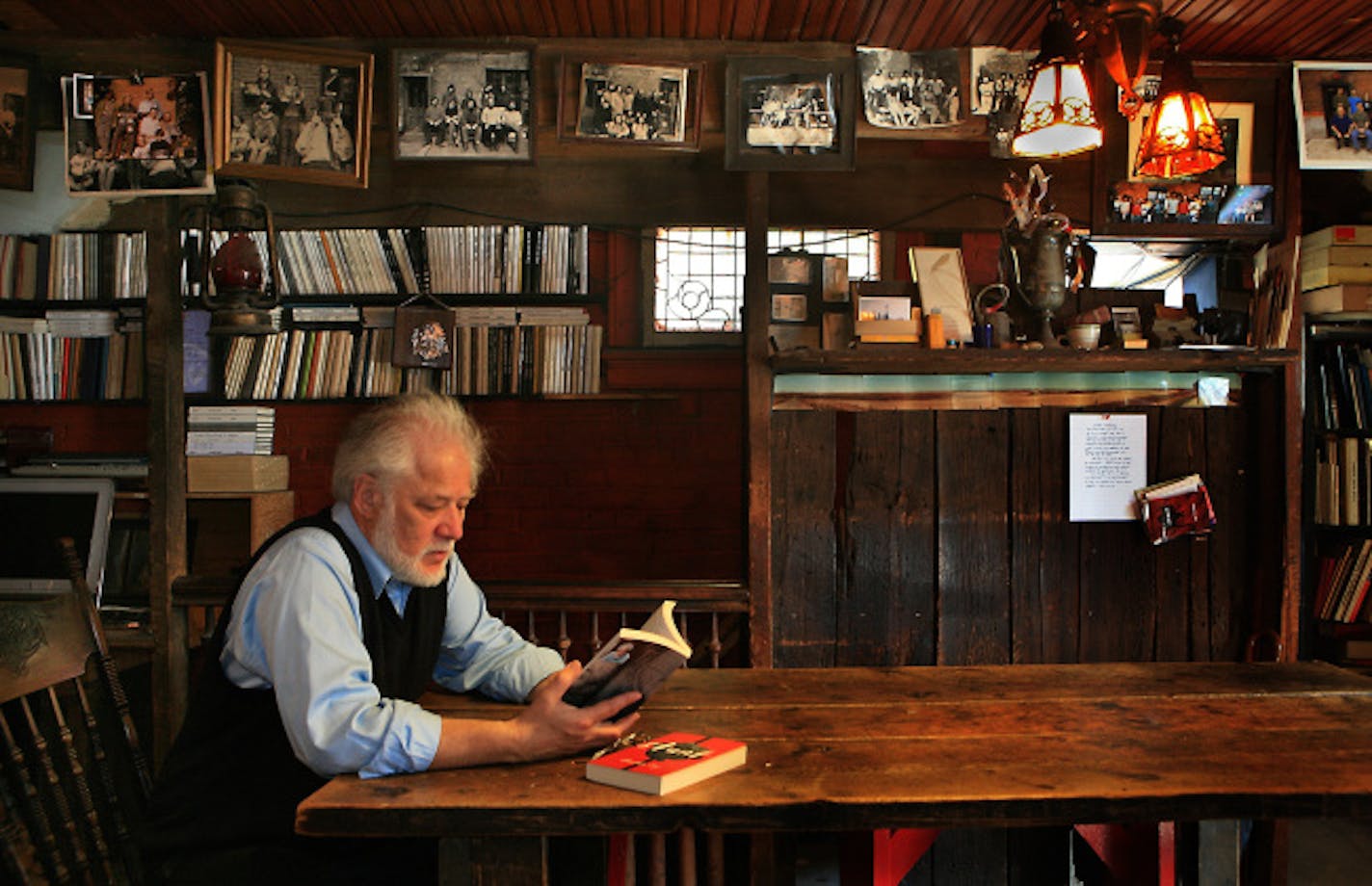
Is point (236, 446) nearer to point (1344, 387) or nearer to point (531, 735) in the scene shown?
point (531, 735)

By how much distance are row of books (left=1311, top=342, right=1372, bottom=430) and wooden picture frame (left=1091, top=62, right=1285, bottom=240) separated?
1.96 metres

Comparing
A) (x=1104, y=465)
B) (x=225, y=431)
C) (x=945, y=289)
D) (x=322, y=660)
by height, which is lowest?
(x=322, y=660)

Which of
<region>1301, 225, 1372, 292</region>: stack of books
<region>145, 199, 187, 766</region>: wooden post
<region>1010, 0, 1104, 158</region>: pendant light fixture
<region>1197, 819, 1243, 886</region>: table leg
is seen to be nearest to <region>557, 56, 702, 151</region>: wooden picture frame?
<region>1010, 0, 1104, 158</region>: pendant light fixture

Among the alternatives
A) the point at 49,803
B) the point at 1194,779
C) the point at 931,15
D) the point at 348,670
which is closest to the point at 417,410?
the point at 348,670

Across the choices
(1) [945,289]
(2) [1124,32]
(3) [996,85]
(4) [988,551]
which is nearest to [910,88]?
(3) [996,85]

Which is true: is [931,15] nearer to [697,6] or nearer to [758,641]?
[697,6]

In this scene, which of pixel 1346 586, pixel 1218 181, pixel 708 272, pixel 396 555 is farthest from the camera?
pixel 708 272

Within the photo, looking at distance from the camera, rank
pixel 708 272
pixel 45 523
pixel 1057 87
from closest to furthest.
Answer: pixel 1057 87
pixel 45 523
pixel 708 272

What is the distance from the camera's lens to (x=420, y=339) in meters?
4.91

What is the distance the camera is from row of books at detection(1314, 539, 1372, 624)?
4754 mm

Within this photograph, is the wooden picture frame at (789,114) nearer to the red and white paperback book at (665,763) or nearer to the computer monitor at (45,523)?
the red and white paperback book at (665,763)

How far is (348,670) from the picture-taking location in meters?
1.75

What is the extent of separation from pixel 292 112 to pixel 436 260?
1.93 m

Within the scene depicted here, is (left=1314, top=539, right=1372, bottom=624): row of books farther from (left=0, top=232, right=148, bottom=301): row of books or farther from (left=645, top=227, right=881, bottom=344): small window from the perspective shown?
(left=0, top=232, right=148, bottom=301): row of books
